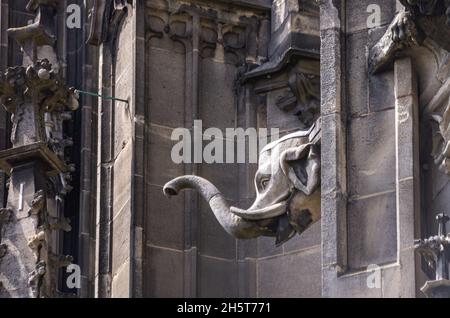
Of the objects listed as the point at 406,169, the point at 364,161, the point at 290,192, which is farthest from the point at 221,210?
the point at 406,169

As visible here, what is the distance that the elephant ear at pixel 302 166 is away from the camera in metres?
31.6

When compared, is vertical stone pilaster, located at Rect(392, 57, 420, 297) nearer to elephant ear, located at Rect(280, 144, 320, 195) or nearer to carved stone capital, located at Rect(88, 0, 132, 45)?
elephant ear, located at Rect(280, 144, 320, 195)

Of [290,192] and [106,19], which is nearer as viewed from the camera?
[290,192]

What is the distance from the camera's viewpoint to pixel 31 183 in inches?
1399

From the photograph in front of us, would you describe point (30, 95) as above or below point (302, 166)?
above

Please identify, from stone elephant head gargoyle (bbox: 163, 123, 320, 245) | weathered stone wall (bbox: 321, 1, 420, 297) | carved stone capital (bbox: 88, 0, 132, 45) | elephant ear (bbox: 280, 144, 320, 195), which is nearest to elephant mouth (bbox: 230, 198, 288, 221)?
stone elephant head gargoyle (bbox: 163, 123, 320, 245)

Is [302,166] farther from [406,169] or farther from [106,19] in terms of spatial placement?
[106,19]

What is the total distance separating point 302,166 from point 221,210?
73cm

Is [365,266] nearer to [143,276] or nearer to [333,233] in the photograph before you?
[333,233]

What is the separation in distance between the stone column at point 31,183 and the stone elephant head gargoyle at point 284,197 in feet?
10.6

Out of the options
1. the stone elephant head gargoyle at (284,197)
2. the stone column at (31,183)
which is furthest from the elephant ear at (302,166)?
the stone column at (31,183)

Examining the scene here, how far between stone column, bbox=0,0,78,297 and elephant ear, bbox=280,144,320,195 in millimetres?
3515

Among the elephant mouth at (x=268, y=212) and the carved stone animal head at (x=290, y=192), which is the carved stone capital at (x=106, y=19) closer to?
the carved stone animal head at (x=290, y=192)
